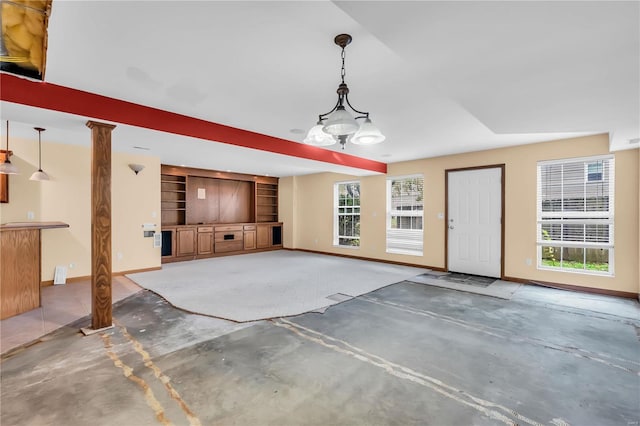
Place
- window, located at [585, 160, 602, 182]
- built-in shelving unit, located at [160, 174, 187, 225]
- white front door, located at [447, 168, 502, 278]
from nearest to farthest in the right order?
window, located at [585, 160, 602, 182] < white front door, located at [447, 168, 502, 278] < built-in shelving unit, located at [160, 174, 187, 225]

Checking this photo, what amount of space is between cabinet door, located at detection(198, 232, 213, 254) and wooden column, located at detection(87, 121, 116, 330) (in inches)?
178

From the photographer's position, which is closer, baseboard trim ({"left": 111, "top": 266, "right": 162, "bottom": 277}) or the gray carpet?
the gray carpet

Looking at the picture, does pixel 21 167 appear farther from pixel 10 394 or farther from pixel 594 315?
pixel 594 315

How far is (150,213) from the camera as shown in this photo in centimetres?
617

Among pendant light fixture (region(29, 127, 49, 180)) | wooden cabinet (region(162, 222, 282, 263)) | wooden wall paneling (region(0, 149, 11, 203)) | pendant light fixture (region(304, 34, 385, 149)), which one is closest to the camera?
pendant light fixture (region(304, 34, 385, 149))

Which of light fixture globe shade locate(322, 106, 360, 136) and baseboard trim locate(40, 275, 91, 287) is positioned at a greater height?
light fixture globe shade locate(322, 106, 360, 136)

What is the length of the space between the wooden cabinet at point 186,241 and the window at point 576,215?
749 cm

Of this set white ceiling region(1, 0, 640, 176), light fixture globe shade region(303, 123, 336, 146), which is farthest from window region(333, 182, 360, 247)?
light fixture globe shade region(303, 123, 336, 146)

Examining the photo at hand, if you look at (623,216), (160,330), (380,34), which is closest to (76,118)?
(160,330)

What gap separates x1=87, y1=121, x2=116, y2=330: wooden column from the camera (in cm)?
318

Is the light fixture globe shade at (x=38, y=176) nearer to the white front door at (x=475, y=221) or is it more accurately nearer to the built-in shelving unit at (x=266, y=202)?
the built-in shelving unit at (x=266, y=202)

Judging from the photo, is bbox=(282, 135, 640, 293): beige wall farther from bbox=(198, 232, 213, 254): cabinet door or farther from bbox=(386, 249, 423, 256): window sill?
bbox=(198, 232, 213, 254): cabinet door

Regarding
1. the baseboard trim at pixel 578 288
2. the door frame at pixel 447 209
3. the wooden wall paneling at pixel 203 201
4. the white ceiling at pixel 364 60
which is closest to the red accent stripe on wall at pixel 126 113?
the white ceiling at pixel 364 60

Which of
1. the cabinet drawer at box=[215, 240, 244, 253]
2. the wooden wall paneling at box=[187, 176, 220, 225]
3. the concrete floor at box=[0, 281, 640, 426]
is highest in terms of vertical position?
the wooden wall paneling at box=[187, 176, 220, 225]
